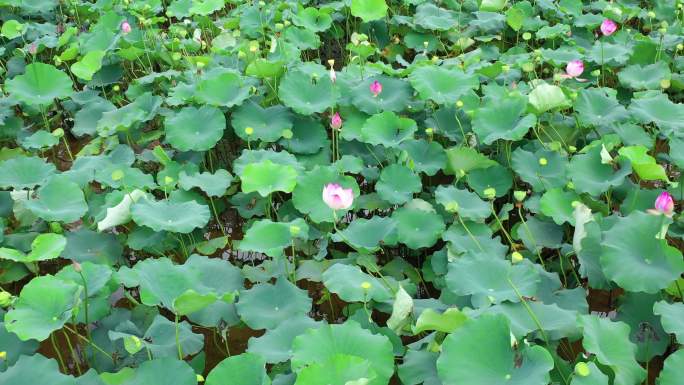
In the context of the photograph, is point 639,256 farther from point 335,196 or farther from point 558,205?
point 335,196

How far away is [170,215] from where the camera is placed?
230 centimetres

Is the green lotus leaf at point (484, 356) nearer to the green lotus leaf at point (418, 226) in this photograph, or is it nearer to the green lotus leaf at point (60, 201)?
the green lotus leaf at point (418, 226)

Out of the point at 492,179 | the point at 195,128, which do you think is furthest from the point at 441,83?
the point at 195,128

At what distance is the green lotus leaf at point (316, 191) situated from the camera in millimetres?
2340

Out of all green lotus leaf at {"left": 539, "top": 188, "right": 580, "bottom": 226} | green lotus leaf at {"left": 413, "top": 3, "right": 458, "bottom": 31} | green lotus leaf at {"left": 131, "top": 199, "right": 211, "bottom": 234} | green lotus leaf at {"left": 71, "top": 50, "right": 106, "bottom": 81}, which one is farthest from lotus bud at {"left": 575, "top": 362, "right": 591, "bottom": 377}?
green lotus leaf at {"left": 71, "top": 50, "right": 106, "bottom": 81}

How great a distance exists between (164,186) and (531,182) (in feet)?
4.26

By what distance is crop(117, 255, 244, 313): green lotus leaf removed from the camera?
187 centimetres

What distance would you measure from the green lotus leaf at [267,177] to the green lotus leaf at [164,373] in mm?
803

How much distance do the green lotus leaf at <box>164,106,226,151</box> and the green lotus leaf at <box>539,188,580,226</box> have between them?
122 cm

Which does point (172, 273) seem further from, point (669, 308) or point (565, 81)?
point (565, 81)

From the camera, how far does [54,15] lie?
4.30 m

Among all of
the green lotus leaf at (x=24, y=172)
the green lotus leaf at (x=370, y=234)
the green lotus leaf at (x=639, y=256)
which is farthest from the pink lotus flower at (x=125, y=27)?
the green lotus leaf at (x=639, y=256)

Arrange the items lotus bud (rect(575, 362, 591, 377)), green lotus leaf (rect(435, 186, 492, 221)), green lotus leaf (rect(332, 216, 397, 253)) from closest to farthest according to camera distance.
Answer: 1. lotus bud (rect(575, 362, 591, 377))
2. green lotus leaf (rect(332, 216, 397, 253))
3. green lotus leaf (rect(435, 186, 492, 221))

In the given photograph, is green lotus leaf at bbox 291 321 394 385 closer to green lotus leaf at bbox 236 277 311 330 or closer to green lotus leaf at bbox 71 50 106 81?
green lotus leaf at bbox 236 277 311 330
